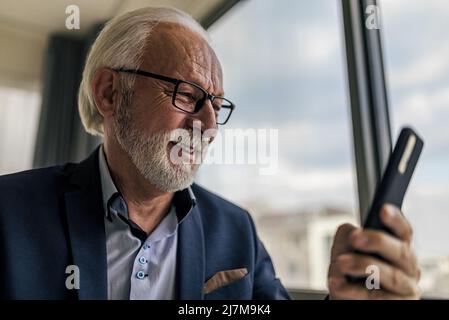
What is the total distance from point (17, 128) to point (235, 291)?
49cm

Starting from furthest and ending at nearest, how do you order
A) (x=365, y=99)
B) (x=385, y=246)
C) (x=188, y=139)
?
(x=365, y=99)
(x=188, y=139)
(x=385, y=246)

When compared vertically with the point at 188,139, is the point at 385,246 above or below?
below

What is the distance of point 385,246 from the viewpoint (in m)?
0.35

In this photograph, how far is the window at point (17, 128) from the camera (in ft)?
1.94

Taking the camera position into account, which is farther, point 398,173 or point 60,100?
point 60,100

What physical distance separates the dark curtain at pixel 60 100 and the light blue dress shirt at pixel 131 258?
0.09 meters

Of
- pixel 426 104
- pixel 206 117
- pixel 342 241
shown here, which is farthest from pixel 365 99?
pixel 342 241

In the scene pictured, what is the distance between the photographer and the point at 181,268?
602 mm

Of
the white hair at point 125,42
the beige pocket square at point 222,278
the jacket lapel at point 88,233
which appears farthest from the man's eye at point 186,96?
the beige pocket square at point 222,278

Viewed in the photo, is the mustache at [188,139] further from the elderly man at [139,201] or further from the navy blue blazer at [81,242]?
the navy blue blazer at [81,242]

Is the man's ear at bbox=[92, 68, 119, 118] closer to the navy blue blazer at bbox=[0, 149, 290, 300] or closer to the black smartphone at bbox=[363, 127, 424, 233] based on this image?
the navy blue blazer at bbox=[0, 149, 290, 300]

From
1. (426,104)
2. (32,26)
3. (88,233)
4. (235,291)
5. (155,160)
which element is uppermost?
(32,26)

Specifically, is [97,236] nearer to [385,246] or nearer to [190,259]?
[190,259]
